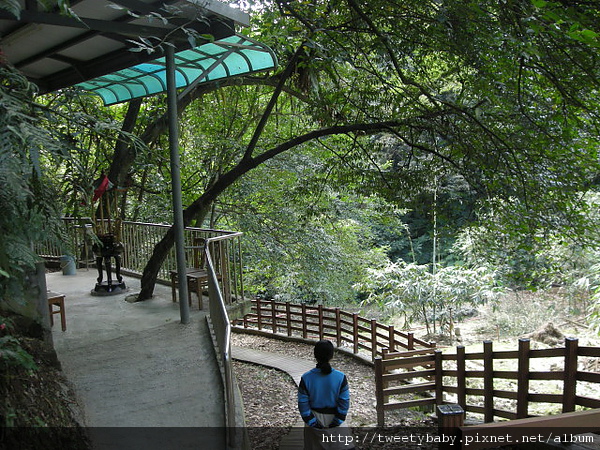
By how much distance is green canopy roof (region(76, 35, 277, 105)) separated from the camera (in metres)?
6.24

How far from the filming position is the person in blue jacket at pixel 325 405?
140 inches

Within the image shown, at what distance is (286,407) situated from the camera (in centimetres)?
858

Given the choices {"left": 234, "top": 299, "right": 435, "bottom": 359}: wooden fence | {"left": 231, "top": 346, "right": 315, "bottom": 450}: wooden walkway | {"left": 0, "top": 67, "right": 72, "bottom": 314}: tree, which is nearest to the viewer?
{"left": 0, "top": 67, "right": 72, "bottom": 314}: tree

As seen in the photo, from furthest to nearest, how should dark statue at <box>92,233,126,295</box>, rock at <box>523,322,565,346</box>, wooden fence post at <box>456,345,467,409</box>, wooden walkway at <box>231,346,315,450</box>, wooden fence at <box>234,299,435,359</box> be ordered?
rock at <box>523,322,565,346</box>
wooden fence at <box>234,299,435,359</box>
wooden walkway at <box>231,346,315,450</box>
dark statue at <box>92,233,126,295</box>
wooden fence post at <box>456,345,467,409</box>

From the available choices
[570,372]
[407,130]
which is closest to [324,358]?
[570,372]

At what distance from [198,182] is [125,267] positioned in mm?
4805

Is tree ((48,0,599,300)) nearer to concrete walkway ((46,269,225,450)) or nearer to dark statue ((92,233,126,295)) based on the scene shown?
dark statue ((92,233,126,295))

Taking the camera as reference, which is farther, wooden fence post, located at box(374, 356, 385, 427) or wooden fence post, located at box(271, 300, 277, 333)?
wooden fence post, located at box(271, 300, 277, 333)

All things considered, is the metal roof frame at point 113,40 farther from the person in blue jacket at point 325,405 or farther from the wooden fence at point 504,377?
the wooden fence at point 504,377

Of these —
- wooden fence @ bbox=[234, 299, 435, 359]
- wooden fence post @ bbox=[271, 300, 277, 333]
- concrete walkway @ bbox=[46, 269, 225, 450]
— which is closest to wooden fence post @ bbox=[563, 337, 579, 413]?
concrete walkway @ bbox=[46, 269, 225, 450]

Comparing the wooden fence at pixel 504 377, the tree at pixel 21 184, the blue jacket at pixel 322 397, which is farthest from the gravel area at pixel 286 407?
the tree at pixel 21 184

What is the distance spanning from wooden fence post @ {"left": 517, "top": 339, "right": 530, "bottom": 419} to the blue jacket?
8.99ft

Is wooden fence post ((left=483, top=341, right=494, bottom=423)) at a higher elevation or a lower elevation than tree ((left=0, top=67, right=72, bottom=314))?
lower

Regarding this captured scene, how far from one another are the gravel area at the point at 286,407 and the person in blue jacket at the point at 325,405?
10.7 feet
